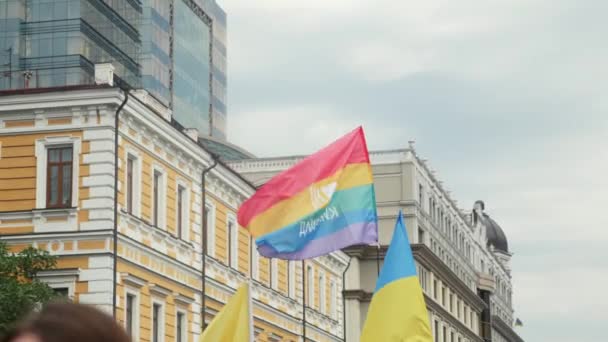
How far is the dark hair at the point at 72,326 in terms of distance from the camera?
65.6 inches

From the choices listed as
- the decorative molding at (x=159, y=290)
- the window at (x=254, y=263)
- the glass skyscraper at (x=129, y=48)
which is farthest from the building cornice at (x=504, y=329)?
the decorative molding at (x=159, y=290)

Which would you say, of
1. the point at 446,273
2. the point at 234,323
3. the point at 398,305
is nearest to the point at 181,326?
the point at 398,305

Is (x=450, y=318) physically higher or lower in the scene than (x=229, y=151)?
lower

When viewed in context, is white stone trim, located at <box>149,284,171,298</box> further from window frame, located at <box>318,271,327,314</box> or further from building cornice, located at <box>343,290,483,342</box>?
building cornice, located at <box>343,290,483,342</box>

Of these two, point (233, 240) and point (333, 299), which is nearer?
point (233, 240)

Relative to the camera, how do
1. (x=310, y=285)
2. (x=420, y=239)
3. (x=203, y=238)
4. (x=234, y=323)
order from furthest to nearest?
(x=420, y=239) < (x=310, y=285) < (x=203, y=238) < (x=234, y=323)

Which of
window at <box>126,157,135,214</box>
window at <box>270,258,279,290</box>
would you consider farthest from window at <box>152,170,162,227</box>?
window at <box>270,258,279,290</box>

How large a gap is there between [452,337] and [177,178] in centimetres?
5300

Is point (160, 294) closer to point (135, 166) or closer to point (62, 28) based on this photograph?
point (135, 166)

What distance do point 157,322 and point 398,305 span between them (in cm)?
1890

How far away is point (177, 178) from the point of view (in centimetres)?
3834

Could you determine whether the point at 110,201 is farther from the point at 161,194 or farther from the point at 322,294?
the point at 322,294

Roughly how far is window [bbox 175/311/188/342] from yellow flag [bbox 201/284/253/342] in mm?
21433

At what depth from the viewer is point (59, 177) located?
111 ft
